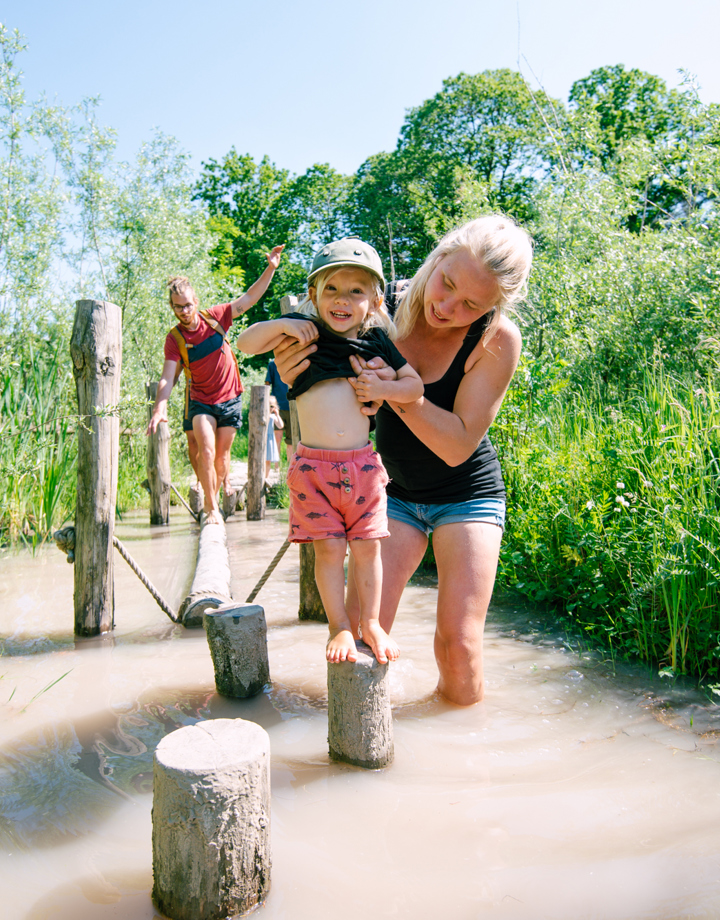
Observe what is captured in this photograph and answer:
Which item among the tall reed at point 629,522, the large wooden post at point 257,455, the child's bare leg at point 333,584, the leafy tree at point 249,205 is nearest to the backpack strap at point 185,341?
the tall reed at point 629,522

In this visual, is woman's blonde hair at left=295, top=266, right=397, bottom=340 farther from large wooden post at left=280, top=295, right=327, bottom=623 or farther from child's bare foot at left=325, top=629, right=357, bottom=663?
large wooden post at left=280, top=295, right=327, bottom=623

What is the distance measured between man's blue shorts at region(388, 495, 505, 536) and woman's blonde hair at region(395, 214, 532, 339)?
0.74 m

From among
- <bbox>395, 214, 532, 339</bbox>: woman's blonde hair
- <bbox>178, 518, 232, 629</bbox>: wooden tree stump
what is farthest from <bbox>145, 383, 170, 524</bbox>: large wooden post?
<bbox>395, 214, 532, 339</bbox>: woman's blonde hair

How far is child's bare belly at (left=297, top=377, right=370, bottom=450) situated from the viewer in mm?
2678

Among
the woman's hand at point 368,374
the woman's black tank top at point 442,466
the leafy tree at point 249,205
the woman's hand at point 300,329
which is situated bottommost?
the woman's black tank top at point 442,466

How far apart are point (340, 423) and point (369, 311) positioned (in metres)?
0.51

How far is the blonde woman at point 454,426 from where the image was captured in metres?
2.64

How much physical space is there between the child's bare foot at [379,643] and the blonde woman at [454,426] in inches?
12.6

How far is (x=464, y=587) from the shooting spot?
278 cm

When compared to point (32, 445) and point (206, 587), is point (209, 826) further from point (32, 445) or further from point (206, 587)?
point (32, 445)

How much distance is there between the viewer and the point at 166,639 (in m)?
4.09

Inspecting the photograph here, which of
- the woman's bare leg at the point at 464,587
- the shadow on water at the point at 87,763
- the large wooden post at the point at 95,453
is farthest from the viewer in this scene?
the large wooden post at the point at 95,453

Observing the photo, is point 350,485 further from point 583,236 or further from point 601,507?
point 583,236

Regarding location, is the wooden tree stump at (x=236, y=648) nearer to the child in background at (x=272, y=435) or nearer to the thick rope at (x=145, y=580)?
the thick rope at (x=145, y=580)
